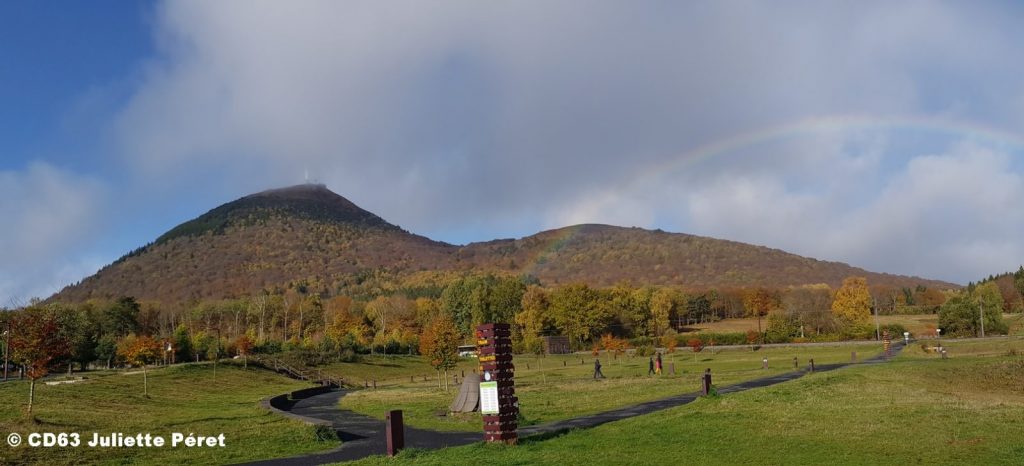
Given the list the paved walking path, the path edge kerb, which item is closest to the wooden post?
the paved walking path

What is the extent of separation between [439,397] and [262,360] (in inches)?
1777

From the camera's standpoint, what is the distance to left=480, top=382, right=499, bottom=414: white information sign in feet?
62.9

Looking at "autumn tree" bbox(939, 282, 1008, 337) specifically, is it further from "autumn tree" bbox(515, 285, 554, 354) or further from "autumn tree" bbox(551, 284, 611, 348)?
"autumn tree" bbox(515, 285, 554, 354)

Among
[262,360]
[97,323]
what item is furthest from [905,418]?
[97,323]

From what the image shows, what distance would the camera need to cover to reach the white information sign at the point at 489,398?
755 inches

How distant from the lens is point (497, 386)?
19.4m

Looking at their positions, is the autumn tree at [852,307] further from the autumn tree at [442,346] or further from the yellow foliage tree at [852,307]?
the autumn tree at [442,346]

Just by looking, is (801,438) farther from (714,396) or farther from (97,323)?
(97,323)

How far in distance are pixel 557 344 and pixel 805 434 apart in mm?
104264

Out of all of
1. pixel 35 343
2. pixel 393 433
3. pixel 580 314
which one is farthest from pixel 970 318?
pixel 35 343

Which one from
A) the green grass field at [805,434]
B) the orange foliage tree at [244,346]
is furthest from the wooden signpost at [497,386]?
the orange foliage tree at [244,346]

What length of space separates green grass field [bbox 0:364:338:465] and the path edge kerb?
638mm

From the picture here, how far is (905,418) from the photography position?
20062mm

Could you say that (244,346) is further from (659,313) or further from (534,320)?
(659,313)
